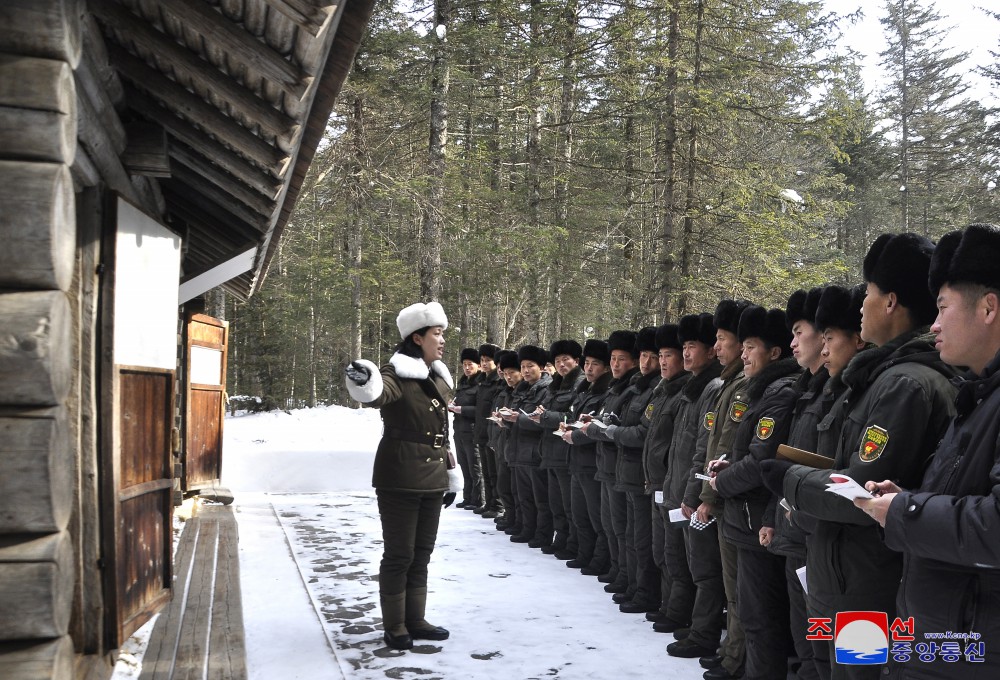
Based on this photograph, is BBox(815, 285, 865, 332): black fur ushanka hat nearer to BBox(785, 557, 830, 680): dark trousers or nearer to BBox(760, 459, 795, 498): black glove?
BBox(760, 459, 795, 498): black glove

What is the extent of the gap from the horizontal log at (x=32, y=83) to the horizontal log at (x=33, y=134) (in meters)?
0.03

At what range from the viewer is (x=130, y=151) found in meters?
5.61

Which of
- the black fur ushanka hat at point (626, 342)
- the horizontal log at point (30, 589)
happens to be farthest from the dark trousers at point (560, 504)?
the horizontal log at point (30, 589)

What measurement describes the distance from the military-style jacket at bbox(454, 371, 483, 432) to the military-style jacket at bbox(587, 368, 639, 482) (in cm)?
488

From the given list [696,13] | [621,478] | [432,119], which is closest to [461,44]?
[432,119]

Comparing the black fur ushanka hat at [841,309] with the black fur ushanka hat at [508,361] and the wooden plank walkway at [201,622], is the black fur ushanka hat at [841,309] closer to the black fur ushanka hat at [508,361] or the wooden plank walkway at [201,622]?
the wooden plank walkway at [201,622]

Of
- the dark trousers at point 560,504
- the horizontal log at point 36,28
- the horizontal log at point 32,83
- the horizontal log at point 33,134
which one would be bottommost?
the dark trousers at point 560,504

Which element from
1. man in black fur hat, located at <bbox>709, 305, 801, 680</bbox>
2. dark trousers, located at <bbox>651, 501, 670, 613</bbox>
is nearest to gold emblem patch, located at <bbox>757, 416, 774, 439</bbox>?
man in black fur hat, located at <bbox>709, 305, 801, 680</bbox>

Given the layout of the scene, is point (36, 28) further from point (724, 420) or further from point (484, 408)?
point (484, 408)

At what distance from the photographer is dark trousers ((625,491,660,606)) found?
692cm

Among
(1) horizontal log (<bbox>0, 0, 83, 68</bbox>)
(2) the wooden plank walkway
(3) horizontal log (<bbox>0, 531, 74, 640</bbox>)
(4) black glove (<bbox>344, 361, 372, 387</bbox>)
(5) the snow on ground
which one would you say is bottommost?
(5) the snow on ground

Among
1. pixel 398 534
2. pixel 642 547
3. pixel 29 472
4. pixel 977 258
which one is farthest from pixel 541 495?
pixel 977 258

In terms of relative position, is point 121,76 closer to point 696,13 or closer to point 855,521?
point 855,521

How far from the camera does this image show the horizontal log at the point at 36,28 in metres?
3.47
